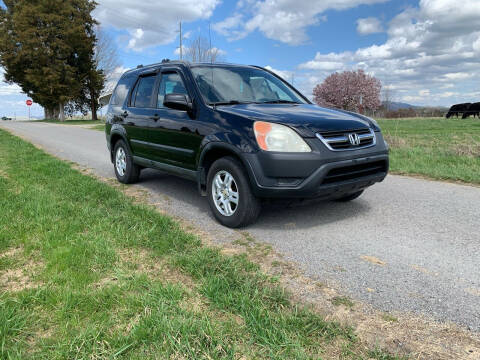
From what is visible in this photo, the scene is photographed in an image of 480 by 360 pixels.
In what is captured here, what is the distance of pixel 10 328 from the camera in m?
2.10

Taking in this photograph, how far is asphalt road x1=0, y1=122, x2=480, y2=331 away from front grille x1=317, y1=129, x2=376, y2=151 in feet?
2.13

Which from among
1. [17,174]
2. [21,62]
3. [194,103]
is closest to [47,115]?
[21,62]

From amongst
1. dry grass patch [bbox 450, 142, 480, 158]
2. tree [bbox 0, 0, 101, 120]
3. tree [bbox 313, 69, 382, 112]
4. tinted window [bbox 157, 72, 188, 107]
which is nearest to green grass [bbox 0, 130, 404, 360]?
tinted window [bbox 157, 72, 188, 107]

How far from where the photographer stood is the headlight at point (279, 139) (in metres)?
3.57

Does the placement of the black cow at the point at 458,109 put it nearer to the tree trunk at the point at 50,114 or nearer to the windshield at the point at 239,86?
the windshield at the point at 239,86

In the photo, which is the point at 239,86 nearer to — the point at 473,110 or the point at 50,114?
the point at 473,110

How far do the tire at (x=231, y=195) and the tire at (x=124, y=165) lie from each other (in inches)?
95.9

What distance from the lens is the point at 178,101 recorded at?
4309mm

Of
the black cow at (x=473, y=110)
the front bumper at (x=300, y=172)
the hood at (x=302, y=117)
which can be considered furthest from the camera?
the black cow at (x=473, y=110)

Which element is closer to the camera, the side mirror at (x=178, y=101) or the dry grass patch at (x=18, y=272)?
the dry grass patch at (x=18, y=272)

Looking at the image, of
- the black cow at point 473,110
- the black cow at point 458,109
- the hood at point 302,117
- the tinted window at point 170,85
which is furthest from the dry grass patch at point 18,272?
the black cow at point 458,109

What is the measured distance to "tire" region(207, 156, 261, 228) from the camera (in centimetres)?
381

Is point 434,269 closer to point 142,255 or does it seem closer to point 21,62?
point 142,255

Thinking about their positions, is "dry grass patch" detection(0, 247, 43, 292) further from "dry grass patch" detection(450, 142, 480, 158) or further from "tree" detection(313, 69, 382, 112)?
"tree" detection(313, 69, 382, 112)
